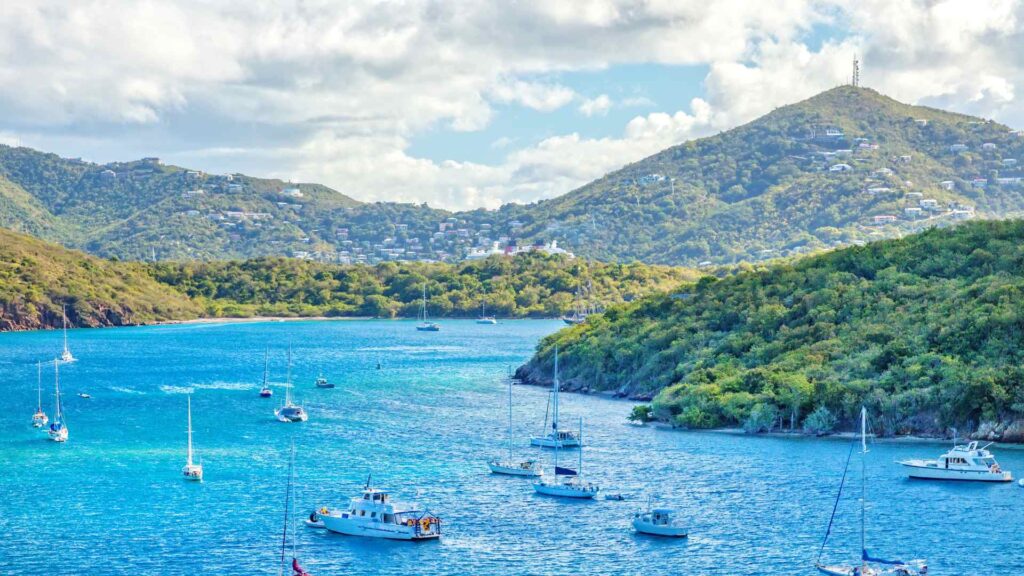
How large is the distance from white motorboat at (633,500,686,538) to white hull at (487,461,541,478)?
14666 millimetres

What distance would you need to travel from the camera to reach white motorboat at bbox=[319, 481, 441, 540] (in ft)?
196

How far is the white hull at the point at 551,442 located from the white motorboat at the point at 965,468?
2214cm

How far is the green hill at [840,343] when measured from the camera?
84.7m

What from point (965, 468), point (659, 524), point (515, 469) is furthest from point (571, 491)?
point (965, 468)

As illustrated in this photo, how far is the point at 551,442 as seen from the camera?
85125 millimetres

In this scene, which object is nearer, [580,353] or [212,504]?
[212,504]

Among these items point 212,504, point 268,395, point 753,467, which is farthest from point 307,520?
point 268,395

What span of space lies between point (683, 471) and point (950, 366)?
2317 cm

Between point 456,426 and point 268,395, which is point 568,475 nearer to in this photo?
point 456,426

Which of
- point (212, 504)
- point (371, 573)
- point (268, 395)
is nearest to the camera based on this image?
point (371, 573)

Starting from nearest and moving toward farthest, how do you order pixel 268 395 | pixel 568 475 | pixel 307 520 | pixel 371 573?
1. pixel 371 573
2. pixel 307 520
3. pixel 568 475
4. pixel 268 395

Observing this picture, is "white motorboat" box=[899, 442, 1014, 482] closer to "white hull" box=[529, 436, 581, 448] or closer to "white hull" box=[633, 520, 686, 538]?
"white hull" box=[633, 520, 686, 538]

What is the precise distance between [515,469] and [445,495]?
7115 mm

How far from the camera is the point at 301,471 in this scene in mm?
77000
